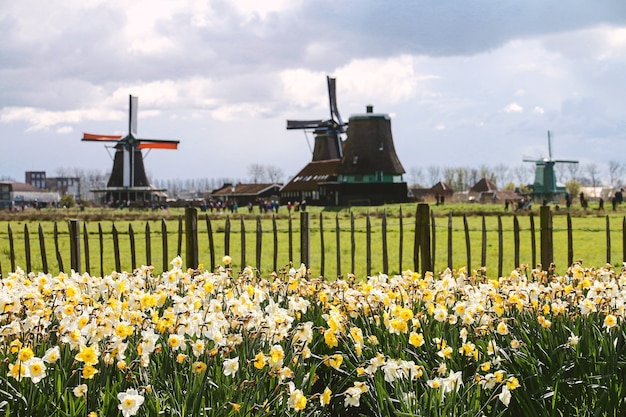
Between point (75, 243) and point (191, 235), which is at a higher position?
point (191, 235)

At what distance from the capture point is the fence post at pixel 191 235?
10.4 meters

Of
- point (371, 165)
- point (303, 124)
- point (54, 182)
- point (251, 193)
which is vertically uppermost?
point (303, 124)

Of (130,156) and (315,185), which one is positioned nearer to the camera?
(315,185)

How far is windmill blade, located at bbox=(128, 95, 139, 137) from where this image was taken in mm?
68512

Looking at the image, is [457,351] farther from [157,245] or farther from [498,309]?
[157,245]

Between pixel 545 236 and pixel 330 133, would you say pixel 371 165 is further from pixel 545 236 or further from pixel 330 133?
pixel 545 236

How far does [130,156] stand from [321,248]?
197 feet

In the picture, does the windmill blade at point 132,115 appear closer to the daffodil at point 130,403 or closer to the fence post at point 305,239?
the fence post at point 305,239

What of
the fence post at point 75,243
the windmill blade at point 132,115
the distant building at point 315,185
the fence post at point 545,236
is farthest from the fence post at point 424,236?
the windmill blade at point 132,115

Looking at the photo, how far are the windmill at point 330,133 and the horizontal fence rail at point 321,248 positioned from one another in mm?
33538

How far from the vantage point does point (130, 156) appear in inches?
2714

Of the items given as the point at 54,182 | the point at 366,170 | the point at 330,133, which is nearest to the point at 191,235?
the point at 366,170

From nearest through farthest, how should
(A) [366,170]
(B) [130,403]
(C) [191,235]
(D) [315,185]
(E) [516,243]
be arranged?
(B) [130,403] → (C) [191,235] → (E) [516,243] → (A) [366,170] → (D) [315,185]

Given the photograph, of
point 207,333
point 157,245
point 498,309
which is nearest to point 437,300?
point 498,309
